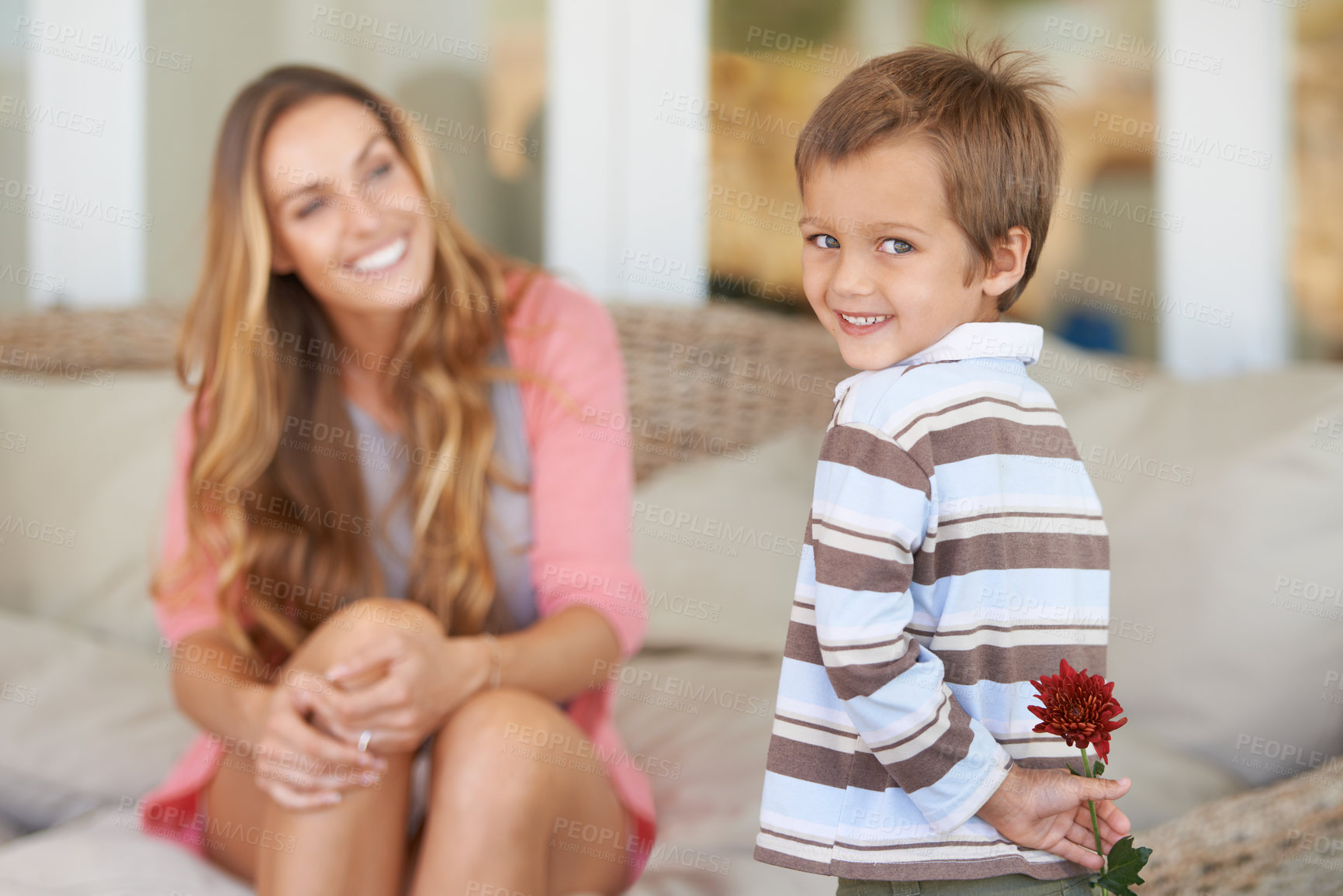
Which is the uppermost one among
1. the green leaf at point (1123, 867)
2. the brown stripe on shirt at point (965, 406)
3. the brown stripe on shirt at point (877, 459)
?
the brown stripe on shirt at point (965, 406)

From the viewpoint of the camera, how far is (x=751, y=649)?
156 cm

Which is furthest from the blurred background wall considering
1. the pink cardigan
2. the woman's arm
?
the woman's arm

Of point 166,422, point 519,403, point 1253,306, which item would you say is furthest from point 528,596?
point 1253,306

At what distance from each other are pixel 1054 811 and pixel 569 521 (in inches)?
26.4

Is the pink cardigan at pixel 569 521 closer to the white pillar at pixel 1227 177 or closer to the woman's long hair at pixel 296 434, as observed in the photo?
the woman's long hair at pixel 296 434

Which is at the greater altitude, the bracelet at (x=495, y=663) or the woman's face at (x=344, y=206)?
the woman's face at (x=344, y=206)

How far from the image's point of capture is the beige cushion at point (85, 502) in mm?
1628

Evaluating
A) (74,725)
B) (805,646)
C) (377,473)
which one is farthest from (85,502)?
(805,646)

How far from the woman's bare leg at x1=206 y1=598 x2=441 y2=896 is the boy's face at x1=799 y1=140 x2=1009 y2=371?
53 cm

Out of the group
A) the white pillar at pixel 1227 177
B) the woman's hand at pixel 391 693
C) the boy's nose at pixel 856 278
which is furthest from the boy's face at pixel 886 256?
the white pillar at pixel 1227 177

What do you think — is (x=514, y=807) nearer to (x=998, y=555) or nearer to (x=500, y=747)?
(x=500, y=747)

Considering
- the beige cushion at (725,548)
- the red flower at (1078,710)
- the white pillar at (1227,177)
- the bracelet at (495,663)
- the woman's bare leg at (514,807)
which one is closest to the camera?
the red flower at (1078,710)

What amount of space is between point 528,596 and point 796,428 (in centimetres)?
85

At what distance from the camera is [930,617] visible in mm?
606
